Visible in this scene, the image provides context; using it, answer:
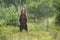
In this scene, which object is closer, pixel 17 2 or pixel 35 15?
pixel 35 15

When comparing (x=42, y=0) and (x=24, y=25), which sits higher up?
(x=42, y=0)

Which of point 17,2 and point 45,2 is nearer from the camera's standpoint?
point 45,2

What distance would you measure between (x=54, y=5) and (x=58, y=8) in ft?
1.23

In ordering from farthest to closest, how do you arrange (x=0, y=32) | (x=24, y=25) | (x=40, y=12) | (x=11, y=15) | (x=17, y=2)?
(x=17, y=2)
(x=40, y=12)
(x=11, y=15)
(x=24, y=25)
(x=0, y=32)

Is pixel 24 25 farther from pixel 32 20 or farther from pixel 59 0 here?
pixel 32 20

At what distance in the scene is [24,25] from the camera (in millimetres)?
17281

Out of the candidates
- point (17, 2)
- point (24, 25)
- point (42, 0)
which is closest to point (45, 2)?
point (42, 0)

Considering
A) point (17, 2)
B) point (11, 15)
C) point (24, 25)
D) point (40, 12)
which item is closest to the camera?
point (24, 25)

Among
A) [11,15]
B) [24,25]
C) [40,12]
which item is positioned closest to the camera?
[24,25]

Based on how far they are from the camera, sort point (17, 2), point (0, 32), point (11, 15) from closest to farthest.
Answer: point (0, 32) → point (11, 15) → point (17, 2)

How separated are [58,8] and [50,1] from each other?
0.86 meters

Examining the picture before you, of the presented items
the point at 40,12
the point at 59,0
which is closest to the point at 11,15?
the point at 59,0

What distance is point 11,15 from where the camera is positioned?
2025 centimetres

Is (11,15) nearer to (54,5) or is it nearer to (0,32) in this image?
(54,5)
